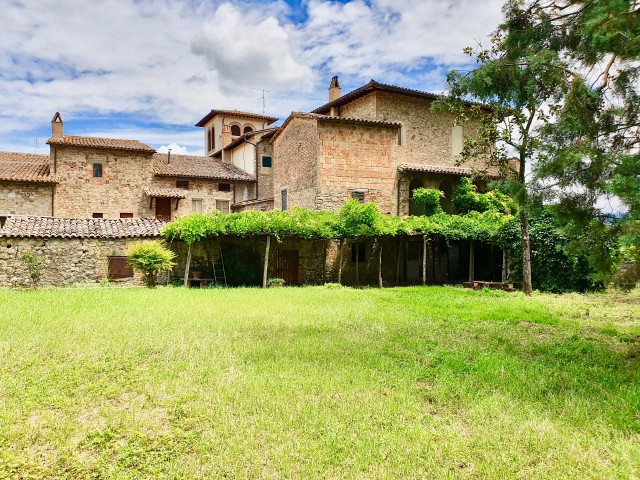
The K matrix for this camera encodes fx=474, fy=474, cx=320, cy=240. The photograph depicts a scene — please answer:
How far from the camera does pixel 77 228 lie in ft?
63.4

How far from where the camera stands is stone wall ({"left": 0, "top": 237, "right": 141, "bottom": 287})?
1766 cm

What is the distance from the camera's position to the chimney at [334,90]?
28.0 meters

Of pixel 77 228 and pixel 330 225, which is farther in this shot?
pixel 330 225

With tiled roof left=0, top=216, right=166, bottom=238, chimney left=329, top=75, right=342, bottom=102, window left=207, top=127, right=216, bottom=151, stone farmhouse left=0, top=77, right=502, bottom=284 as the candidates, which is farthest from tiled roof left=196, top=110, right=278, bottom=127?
tiled roof left=0, top=216, right=166, bottom=238

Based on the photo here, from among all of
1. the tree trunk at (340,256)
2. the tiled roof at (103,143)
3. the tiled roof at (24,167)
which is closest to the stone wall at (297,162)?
the tree trunk at (340,256)

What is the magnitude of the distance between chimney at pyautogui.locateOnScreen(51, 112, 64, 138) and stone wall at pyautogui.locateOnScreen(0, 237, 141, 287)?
14.5 m

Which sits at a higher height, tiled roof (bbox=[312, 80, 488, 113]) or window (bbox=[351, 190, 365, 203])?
tiled roof (bbox=[312, 80, 488, 113])

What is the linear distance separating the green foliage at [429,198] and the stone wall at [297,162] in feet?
17.1

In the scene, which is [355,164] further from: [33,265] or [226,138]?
[226,138]

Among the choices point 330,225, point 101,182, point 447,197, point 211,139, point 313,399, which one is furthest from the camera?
point 211,139

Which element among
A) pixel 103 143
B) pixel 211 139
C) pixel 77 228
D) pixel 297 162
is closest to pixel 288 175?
pixel 297 162

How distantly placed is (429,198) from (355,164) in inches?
159

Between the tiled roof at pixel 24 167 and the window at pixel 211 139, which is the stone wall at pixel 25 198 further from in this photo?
the window at pixel 211 139

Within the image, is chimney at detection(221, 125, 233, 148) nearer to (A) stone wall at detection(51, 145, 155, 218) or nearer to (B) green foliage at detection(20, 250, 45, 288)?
(A) stone wall at detection(51, 145, 155, 218)
